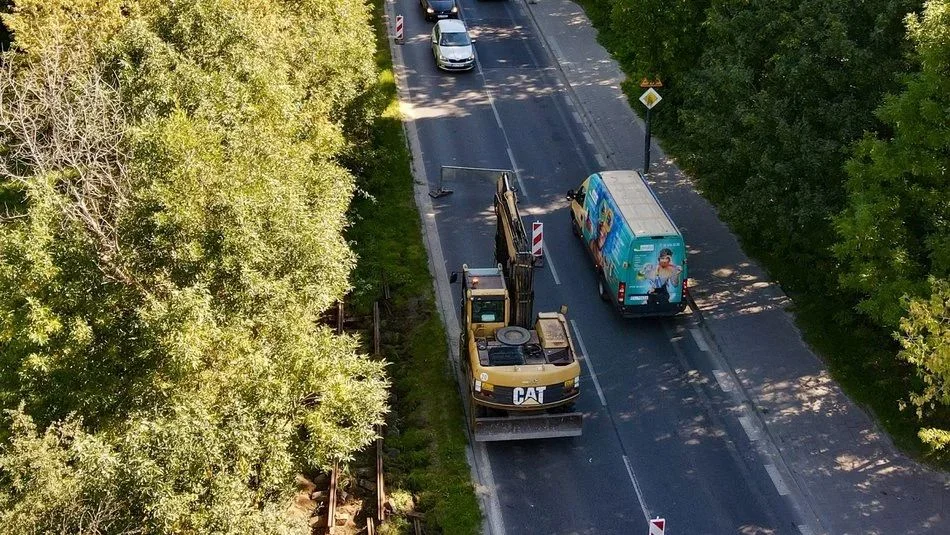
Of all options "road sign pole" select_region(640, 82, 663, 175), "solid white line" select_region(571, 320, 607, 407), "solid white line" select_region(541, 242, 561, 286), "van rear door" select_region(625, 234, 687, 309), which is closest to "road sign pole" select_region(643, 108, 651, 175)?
"road sign pole" select_region(640, 82, 663, 175)

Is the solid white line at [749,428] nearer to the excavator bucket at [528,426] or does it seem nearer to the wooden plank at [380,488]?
the excavator bucket at [528,426]

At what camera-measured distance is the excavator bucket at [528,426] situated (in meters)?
19.9

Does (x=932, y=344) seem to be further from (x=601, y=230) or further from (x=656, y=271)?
(x=601, y=230)

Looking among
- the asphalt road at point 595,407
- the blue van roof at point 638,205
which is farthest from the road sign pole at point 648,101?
the blue van roof at point 638,205

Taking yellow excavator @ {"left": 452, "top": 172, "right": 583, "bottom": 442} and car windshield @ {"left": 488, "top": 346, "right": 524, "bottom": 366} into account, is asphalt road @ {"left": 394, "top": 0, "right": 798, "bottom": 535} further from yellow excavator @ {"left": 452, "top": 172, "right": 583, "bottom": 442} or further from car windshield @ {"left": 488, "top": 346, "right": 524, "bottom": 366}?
car windshield @ {"left": 488, "top": 346, "right": 524, "bottom": 366}

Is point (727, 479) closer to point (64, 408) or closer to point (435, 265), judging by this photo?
point (435, 265)

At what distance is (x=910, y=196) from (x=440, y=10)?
30.8m

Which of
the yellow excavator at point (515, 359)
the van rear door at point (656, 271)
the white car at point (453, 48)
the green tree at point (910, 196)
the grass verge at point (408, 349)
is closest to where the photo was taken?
the green tree at point (910, 196)

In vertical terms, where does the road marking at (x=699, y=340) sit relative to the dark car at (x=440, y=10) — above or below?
below

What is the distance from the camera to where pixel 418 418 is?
2141cm

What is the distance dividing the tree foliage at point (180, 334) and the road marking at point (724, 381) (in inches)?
389

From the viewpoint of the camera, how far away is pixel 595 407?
71.4 ft

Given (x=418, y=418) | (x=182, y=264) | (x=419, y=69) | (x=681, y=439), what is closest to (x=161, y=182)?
(x=182, y=264)

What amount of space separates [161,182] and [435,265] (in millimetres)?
13036
